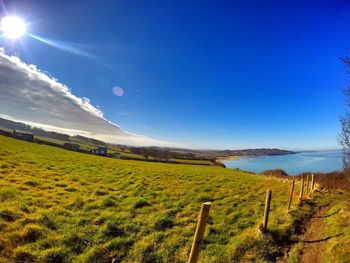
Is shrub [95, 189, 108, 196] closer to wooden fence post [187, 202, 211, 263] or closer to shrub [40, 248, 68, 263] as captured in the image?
shrub [40, 248, 68, 263]

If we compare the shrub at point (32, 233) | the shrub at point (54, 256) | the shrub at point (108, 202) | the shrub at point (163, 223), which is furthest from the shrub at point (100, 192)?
the shrub at point (54, 256)

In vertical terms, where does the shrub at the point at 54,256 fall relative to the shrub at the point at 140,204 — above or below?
below

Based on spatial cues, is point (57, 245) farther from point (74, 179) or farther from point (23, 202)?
point (74, 179)

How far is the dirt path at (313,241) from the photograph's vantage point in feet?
26.9

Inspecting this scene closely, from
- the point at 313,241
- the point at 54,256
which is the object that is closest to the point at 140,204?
the point at 54,256

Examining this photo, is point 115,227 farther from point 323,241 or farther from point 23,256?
point 323,241

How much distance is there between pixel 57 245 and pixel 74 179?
480 inches

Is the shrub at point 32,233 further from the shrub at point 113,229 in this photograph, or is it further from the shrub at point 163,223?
the shrub at point 163,223

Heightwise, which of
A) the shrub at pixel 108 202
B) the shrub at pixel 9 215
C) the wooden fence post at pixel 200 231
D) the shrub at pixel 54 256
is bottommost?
the shrub at pixel 54 256

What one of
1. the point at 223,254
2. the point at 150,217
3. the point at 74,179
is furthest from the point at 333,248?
the point at 74,179

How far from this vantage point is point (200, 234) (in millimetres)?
5125

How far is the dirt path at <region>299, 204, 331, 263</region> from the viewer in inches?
323

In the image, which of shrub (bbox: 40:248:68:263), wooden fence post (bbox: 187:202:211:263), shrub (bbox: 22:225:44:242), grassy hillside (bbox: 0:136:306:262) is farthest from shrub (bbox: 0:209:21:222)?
wooden fence post (bbox: 187:202:211:263)

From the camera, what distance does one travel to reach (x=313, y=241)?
31.6 ft
